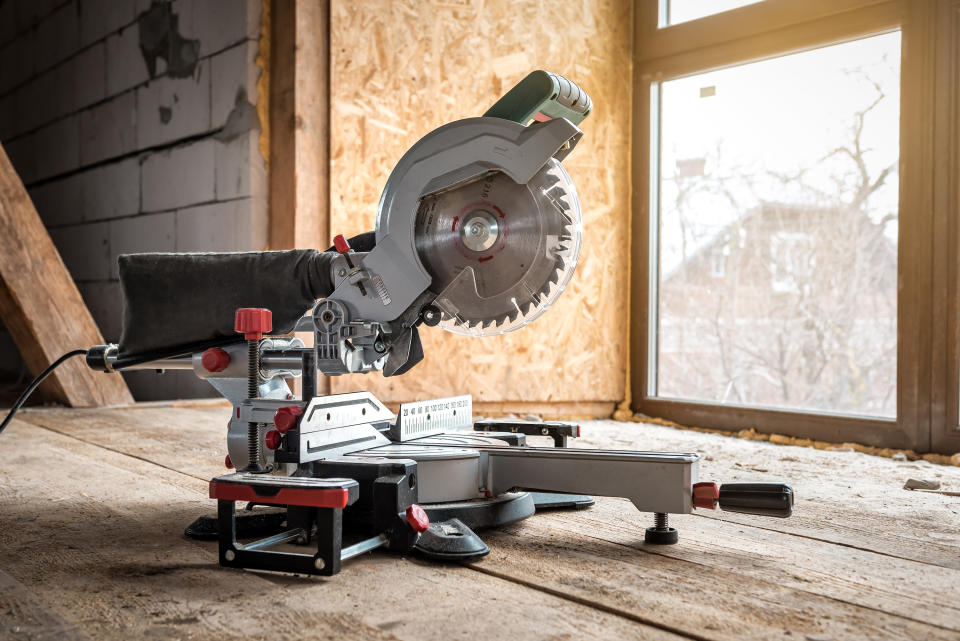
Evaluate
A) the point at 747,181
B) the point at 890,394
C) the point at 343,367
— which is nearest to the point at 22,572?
the point at 343,367

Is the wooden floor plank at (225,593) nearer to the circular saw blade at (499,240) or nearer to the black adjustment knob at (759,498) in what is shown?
the black adjustment knob at (759,498)

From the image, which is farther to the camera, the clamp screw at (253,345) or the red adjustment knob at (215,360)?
the red adjustment knob at (215,360)

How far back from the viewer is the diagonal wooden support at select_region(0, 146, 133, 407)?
3.62 meters

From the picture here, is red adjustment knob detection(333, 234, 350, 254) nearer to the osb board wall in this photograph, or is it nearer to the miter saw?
the miter saw

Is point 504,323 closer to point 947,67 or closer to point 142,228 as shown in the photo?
point 947,67

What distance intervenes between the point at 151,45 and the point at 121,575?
377cm

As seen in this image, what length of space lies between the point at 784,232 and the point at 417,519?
105 inches

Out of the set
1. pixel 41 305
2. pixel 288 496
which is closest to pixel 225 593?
pixel 288 496

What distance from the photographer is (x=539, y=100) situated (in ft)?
5.39

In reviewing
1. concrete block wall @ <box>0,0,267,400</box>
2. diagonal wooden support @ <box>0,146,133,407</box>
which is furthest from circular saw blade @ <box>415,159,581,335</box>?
diagonal wooden support @ <box>0,146,133,407</box>

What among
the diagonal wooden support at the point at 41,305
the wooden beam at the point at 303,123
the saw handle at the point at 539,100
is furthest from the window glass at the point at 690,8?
the diagonal wooden support at the point at 41,305

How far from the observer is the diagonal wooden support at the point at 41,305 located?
142 inches

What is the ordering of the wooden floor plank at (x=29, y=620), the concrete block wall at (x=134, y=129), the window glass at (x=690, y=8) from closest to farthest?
the wooden floor plank at (x=29, y=620) → the window glass at (x=690, y=8) → the concrete block wall at (x=134, y=129)

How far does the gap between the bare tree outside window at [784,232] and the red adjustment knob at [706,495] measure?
188cm
